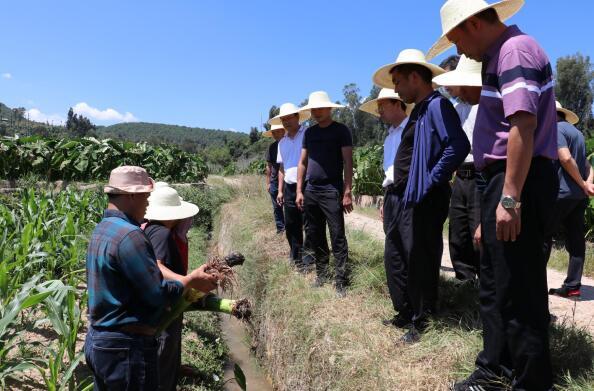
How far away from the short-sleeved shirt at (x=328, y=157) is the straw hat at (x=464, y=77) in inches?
53.8

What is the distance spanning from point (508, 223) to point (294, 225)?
135 inches

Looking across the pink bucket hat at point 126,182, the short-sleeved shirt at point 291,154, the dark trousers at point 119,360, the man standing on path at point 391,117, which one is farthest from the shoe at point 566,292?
the pink bucket hat at point 126,182

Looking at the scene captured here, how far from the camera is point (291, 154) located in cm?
545

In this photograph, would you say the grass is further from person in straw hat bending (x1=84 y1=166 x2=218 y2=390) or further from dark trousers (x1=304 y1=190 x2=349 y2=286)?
person in straw hat bending (x1=84 y1=166 x2=218 y2=390)

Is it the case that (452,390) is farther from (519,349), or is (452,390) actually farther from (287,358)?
(287,358)

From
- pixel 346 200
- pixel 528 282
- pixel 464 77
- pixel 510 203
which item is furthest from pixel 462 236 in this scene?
pixel 510 203

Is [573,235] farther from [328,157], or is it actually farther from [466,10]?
[466,10]

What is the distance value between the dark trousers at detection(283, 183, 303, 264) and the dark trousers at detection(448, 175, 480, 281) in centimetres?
174

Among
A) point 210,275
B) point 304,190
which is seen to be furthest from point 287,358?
point 210,275

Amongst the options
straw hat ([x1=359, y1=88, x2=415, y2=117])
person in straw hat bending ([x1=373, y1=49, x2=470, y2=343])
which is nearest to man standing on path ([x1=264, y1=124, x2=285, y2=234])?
straw hat ([x1=359, y1=88, x2=415, y2=117])

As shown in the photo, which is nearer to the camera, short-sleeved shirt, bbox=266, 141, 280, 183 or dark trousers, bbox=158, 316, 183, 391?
dark trousers, bbox=158, 316, 183, 391

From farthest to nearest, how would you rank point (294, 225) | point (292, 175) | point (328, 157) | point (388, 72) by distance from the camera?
point (292, 175) < point (294, 225) < point (328, 157) < point (388, 72)

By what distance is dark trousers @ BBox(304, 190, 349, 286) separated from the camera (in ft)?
13.7

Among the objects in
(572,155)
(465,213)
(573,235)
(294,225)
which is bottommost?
(294,225)
